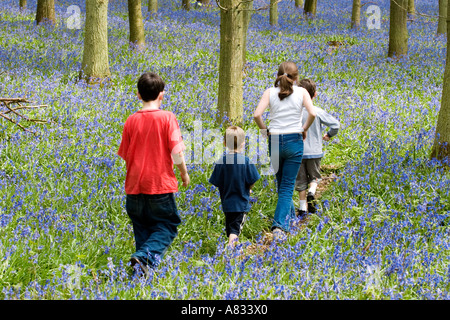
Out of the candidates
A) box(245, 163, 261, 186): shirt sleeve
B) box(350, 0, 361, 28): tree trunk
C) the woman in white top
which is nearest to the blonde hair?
box(245, 163, 261, 186): shirt sleeve

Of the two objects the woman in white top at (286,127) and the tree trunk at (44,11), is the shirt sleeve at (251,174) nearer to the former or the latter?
the woman in white top at (286,127)

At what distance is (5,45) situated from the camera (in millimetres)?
11938

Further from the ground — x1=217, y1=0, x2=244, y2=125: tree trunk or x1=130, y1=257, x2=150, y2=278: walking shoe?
x1=217, y1=0, x2=244, y2=125: tree trunk

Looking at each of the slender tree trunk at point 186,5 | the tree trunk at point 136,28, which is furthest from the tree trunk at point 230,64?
the slender tree trunk at point 186,5

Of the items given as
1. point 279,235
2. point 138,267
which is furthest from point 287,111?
point 138,267

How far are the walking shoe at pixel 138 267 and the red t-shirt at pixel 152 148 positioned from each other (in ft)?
1.91

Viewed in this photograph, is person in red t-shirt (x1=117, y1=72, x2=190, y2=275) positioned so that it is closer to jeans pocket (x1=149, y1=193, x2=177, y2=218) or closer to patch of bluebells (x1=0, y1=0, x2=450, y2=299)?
jeans pocket (x1=149, y1=193, x2=177, y2=218)

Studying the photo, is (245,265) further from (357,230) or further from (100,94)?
(100,94)

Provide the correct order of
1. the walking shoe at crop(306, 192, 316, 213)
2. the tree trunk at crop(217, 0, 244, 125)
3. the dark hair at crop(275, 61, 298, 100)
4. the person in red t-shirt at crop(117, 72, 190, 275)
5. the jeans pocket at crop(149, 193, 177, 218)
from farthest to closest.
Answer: the tree trunk at crop(217, 0, 244, 125)
the walking shoe at crop(306, 192, 316, 213)
the dark hair at crop(275, 61, 298, 100)
the jeans pocket at crop(149, 193, 177, 218)
the person in red t-shirt at crop(117, 72, 190, 275)

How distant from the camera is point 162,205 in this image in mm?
4449

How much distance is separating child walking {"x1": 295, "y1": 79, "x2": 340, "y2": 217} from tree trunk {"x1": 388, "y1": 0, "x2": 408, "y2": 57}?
8538 mm

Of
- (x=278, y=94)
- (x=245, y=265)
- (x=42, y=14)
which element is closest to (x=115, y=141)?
(x=278, y=94)

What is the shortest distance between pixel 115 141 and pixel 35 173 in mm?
1400

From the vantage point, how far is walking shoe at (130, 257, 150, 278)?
13.7 ft
